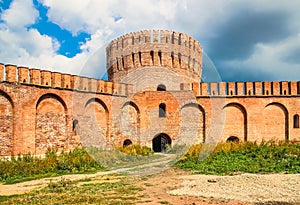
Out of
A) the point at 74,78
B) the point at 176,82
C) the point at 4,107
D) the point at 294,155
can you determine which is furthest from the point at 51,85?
the point at 294,155

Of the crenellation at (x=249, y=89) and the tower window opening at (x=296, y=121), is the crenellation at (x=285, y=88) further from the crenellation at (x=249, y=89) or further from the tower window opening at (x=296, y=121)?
the crenellation at (x=249, y=89)

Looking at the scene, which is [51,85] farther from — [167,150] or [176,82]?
[176,82]

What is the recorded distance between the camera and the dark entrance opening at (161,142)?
19.4 m

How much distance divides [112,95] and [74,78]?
9.09 ft

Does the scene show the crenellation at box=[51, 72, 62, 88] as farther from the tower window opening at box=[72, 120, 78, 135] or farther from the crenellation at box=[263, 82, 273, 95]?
the crenellation at box=[263, 82, 273, 95]

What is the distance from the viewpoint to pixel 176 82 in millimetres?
21906

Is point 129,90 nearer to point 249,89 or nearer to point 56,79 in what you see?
point 56,79

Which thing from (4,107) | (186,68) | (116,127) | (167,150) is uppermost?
(186,68)

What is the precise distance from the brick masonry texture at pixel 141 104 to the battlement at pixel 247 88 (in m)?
0.06

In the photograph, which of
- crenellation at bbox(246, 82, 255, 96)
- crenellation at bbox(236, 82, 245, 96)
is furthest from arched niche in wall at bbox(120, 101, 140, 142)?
crenellation at bbox(246, 82, 255, 96)

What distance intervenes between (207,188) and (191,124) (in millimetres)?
11307

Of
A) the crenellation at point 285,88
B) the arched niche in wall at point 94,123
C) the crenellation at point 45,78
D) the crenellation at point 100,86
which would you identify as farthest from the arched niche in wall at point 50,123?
the crenellation at point 285,88

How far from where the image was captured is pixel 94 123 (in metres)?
17.1

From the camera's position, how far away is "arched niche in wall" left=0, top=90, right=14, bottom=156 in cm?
1293
